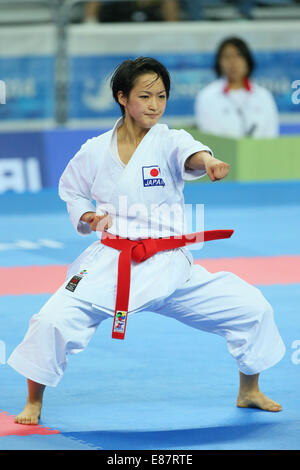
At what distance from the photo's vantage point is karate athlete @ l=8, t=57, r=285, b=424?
434 centimetres

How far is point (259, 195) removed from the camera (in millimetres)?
10500

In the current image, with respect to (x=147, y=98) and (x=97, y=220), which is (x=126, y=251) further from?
(x=147, y=98)

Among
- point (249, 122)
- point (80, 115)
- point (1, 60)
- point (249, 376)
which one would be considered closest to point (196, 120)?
point (249, 122)

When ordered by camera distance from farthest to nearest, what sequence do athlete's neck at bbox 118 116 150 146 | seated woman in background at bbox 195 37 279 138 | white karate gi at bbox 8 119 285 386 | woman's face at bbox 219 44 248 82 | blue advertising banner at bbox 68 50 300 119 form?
blue advertising banner at bbox 68 50 300 119, seated woman in background at bbox 195 37 279 138, woman's face at bbox 219 44 248 82, athlete's neck at bbox 118 116 150 146, white karate gi at bbox 8 119 285 386

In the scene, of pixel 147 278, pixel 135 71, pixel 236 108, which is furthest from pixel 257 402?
pixel 236 108

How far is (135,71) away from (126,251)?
2.46 feet

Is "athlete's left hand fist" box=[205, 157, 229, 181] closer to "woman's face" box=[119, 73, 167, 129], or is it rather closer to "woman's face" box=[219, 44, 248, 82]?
"woman's face" box=[119, 73, 167, 129]

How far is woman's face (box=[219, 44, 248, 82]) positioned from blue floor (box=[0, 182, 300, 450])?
12.3 ft

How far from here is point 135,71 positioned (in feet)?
14.5

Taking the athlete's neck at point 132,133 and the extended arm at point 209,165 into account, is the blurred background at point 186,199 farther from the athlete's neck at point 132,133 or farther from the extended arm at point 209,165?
the athlete's neck at point 132,133

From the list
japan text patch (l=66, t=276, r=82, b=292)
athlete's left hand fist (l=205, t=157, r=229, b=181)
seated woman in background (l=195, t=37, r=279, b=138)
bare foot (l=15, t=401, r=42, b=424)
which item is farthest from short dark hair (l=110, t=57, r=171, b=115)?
seated woman in background (l=195, t=37, r=279, b=138)
